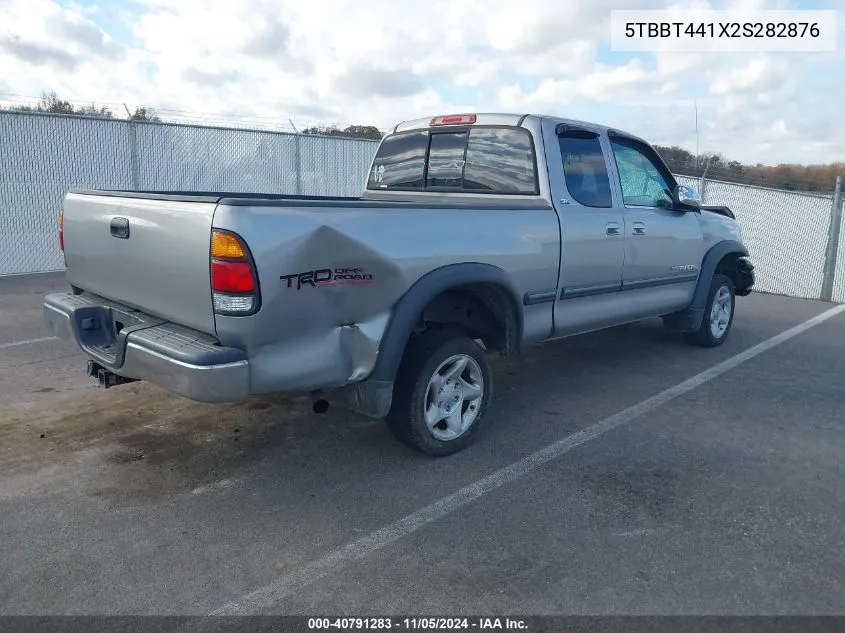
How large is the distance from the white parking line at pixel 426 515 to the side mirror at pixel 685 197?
5.08ft

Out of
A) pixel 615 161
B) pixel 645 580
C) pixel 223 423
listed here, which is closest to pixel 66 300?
pixel 223 423

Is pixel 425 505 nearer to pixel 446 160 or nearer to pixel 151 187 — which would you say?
pixel 446 160

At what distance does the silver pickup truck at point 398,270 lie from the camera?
3270 millimetres

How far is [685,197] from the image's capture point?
20.1 feet

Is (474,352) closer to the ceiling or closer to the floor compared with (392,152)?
closer to the floor

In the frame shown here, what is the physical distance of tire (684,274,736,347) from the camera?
702 cm

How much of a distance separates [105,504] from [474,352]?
2.16 m

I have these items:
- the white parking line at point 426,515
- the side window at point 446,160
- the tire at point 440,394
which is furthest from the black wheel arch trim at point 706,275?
Answer: the tire at point 440,394

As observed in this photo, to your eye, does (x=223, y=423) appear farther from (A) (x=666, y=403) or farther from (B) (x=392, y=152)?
(A) (x=666, y=403)

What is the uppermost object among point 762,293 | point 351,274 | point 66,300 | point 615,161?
point 615,161

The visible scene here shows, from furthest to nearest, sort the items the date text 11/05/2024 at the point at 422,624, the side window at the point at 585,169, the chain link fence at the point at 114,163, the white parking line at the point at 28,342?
the chain link fence at the point at 114,163 < the white parking line at the point at 28,342 < the side window at the point at 585,169 < the date text 11/05/2024 at the point at 422,624

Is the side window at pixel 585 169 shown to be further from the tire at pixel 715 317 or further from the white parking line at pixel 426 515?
the tire at pixel 715 317

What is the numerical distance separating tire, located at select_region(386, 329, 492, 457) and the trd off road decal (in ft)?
2.21

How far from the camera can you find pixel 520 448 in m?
4.45
